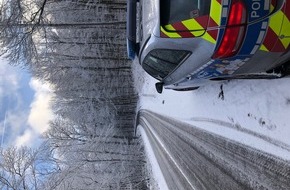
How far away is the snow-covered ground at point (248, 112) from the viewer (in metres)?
5.02

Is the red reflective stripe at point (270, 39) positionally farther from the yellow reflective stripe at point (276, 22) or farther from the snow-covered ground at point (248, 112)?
the snow-covered ground at point (248, 112)

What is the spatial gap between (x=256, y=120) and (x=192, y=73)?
123cm

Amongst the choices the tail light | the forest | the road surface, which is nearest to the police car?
the tail light

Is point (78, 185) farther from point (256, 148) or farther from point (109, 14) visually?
point (256, 148)

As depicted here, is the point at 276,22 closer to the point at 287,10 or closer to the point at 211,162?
the point at 287,10

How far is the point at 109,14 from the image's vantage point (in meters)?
18.8

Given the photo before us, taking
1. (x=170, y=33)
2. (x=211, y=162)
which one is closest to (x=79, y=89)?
(x=211, y=162)

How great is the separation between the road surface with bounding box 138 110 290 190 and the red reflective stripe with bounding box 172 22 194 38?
208cm

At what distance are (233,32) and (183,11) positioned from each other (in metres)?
0.66

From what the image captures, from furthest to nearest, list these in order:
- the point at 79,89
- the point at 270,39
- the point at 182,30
→ the point at 79,89, the point at 182,30, the point at 270,39

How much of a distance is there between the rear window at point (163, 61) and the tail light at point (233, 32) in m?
0.63

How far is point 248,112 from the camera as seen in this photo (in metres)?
6.05

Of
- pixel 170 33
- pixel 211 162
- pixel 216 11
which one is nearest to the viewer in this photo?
pixel 216 11

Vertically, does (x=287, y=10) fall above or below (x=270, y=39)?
above
